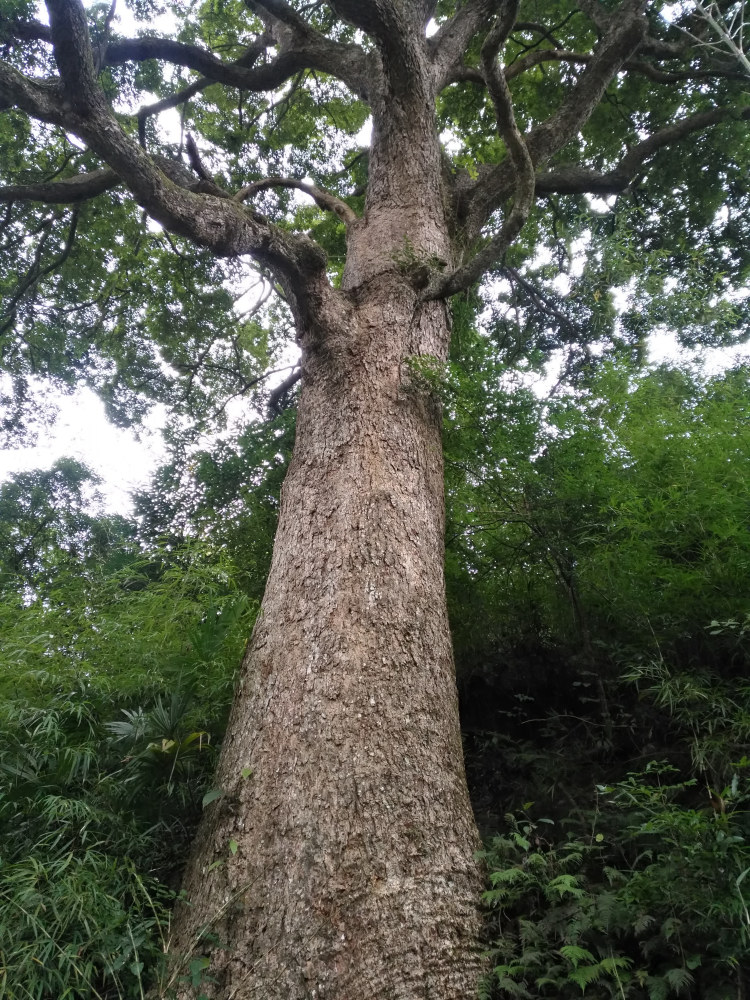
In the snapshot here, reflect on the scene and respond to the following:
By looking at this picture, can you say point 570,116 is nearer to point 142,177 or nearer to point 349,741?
point 142,177

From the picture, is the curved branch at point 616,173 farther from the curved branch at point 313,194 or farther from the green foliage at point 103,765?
the green foliage at point 103,765

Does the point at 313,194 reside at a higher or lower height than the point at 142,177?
higher

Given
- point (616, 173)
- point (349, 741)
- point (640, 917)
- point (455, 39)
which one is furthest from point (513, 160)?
point (640, 917)

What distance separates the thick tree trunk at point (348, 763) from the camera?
2.05 metres

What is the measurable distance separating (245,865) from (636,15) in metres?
6.53

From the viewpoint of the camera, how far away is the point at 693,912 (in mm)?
1952

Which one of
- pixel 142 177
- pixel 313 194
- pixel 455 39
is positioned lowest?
pixel 142 177

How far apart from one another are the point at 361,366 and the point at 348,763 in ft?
7.87

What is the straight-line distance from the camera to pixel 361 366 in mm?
3955

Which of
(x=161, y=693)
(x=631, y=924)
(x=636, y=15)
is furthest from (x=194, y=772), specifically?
(x=636, y=15)

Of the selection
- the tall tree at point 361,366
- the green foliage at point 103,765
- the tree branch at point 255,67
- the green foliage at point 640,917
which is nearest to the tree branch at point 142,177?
the tall tree at point 361,366

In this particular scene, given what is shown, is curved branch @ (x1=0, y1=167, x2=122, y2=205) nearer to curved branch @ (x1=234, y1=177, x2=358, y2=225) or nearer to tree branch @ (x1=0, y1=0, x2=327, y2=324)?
curved branch @ (x1=234, y1=177, x2=358, y2=225)

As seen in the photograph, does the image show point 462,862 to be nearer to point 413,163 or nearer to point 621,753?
point 621,753

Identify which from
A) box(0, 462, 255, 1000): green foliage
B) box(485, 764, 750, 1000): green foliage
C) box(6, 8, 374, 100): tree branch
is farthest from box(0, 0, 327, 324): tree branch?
box(485, 764, 750, 1000): green foliage
